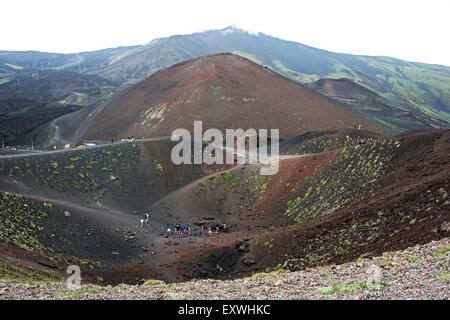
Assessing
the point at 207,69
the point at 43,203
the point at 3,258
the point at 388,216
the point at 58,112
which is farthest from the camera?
the point at 58,112

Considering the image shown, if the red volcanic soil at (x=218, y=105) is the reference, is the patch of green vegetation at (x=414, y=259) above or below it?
below

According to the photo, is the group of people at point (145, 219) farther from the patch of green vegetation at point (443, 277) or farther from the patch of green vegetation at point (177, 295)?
the patch of green vegetation at point (443, 277)

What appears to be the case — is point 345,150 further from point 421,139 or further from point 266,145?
point 266,145

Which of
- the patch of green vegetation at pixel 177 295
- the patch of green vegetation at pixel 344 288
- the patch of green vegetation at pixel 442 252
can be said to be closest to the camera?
the patch of green vegetation at pixel 344 288

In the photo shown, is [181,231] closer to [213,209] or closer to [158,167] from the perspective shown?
[213,209]

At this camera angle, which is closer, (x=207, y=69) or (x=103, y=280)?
(x=103, y=280)

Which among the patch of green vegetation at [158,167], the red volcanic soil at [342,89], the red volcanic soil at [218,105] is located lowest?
the patch of green vegetation at [158,167]

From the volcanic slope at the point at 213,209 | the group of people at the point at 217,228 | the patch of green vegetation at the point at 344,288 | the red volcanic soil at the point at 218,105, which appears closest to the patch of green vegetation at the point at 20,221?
the volcanic slope at the point at 213,209

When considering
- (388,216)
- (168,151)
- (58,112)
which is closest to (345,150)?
(388,216)
